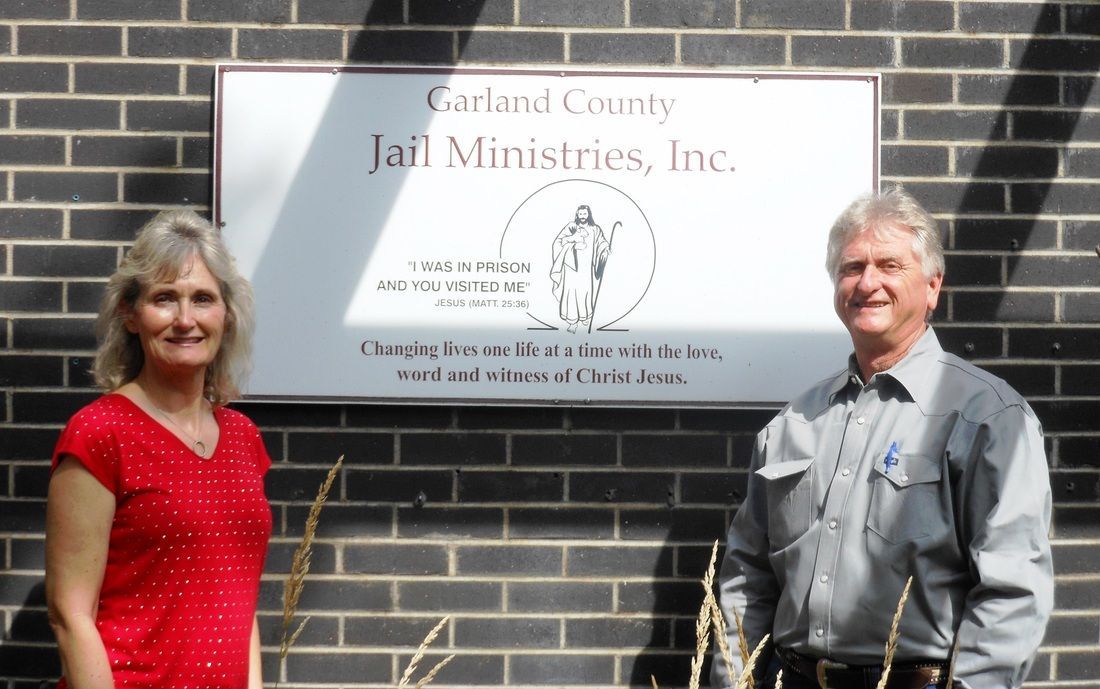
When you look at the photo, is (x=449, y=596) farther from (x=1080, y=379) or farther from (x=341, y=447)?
(x=1080, y=379)

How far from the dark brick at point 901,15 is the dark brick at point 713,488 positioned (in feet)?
5.14

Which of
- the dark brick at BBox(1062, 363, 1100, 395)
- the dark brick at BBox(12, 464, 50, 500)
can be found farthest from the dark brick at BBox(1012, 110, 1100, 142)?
the dark brick at BBox(12, 464, 50, 500)

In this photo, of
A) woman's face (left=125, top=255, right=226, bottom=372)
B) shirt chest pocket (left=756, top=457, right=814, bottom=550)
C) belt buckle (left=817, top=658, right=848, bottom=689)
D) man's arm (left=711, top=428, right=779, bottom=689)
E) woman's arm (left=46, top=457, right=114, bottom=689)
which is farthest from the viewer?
man's arm (left=711, top=428, right=779, bottom=689)

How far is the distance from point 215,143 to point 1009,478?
2625 millimetres

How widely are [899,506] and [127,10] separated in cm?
290

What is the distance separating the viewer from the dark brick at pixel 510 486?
381cm

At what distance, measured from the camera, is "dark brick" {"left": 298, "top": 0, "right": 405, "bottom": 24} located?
12.5ft

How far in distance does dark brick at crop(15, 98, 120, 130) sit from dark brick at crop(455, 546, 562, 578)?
1.85 metres

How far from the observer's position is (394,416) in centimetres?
A: 380

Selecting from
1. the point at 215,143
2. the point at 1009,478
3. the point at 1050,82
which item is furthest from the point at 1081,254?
the point at 215,143

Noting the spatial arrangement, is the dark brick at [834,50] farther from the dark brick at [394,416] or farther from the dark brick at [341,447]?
the dark brick at [341,447]

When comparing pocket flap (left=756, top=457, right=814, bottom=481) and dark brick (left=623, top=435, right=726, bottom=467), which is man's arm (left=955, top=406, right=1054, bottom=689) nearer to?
pocket flap (left=756, top=457, right=814, bottom=481)

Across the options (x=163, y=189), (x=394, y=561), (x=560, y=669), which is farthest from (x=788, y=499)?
(x=163, y=189)

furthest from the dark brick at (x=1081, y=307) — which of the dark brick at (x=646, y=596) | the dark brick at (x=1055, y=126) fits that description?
the dark brick at (x=646, y=596)
